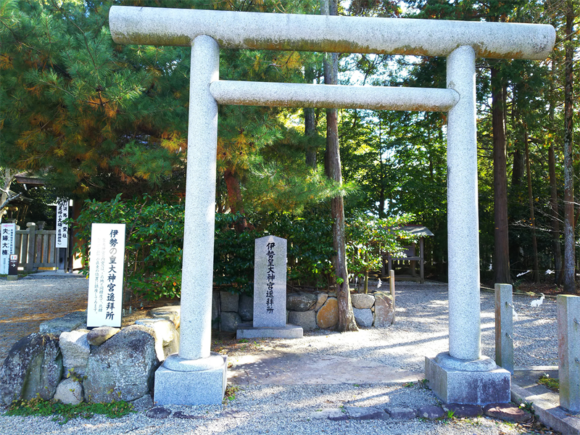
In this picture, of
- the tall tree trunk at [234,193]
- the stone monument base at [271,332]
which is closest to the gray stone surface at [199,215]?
the stone monument base at [271,332]

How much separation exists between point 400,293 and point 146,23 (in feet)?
34.3

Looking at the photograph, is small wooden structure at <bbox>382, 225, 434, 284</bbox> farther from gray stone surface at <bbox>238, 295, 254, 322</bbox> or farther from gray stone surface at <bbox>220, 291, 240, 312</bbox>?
gray stone surface at <bbox>220, 291, 240, 312</bbox>

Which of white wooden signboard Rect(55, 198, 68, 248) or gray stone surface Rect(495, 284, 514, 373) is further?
white wooden signboard Rect(55, 198, 68, 248)

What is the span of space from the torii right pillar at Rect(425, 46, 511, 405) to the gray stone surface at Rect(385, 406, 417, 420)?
370mm

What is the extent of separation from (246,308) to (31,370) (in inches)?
157

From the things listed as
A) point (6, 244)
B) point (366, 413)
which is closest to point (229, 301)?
point (366, 413)

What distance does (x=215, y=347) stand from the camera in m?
5.79

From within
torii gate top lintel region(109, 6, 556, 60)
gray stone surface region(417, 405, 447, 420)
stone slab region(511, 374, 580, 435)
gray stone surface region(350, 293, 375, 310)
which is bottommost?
gray stone surface region(417, 405, 447, 420)

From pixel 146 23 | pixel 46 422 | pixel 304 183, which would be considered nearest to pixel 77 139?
pixel 146 23

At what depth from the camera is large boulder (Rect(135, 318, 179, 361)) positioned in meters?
3.86

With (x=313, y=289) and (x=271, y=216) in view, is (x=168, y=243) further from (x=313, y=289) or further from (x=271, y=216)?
(x=313, y=289)

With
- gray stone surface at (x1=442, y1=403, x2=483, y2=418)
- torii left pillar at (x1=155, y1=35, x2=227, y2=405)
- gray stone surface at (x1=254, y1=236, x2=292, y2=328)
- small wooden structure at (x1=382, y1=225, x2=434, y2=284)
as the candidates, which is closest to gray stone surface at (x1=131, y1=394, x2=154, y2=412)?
torii left pillar at (x1=155, y1=35, x2=227, y2=405)

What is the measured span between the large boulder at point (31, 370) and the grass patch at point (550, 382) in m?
4.77

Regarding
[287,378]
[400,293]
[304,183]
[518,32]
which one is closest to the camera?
[518,32]
